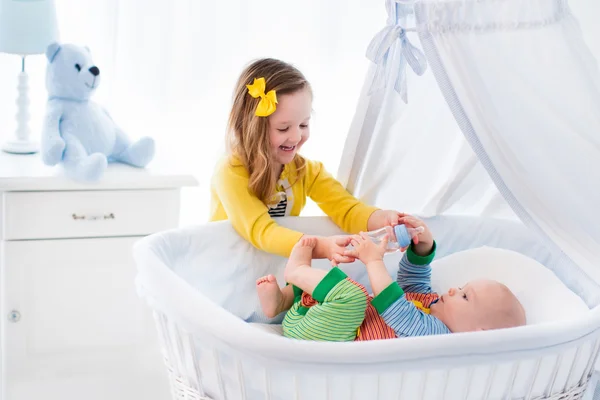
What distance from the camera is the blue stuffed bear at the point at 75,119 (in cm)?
194

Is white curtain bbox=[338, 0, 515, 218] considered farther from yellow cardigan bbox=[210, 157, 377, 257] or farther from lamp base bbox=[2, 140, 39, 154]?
lamp base bbox=[2, 140, 39, 154]

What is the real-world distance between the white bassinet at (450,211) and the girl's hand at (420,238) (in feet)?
0.41

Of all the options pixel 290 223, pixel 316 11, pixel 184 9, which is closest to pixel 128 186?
pixel 290 223

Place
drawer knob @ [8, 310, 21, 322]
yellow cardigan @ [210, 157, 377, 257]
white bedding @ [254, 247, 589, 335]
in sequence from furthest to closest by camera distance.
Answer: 1. drawer knob @ [8, 310, 21, 322]
2. yellow cardigan @ [210, 157, 377, 257]
3. white bedding @ [254, 247, 589, 335]

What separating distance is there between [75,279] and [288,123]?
0.66 meters

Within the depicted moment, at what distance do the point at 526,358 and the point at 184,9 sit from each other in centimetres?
150

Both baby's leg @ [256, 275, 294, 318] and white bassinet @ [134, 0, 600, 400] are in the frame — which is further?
baby's leg @ [256, 275, 294, 318]

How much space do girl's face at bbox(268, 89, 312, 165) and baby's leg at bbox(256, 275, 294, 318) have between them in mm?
308

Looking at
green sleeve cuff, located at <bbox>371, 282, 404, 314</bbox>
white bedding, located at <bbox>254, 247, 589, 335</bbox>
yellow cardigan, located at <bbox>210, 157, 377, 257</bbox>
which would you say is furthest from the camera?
yellow cardigan, located at <bbox>210, 157, 377, 257</bbox>

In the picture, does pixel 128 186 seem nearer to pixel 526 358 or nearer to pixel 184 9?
pixel 184 9

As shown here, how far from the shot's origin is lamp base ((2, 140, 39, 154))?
2.12 m

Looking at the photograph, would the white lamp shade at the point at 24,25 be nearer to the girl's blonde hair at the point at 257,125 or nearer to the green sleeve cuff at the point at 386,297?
the girl's blonde hair at the point at 257,125

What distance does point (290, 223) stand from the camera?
183 centimetres

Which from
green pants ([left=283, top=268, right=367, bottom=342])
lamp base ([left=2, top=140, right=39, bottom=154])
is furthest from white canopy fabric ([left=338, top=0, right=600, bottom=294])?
lamp base ([left=2, top=140, right=39, bottom=154])
